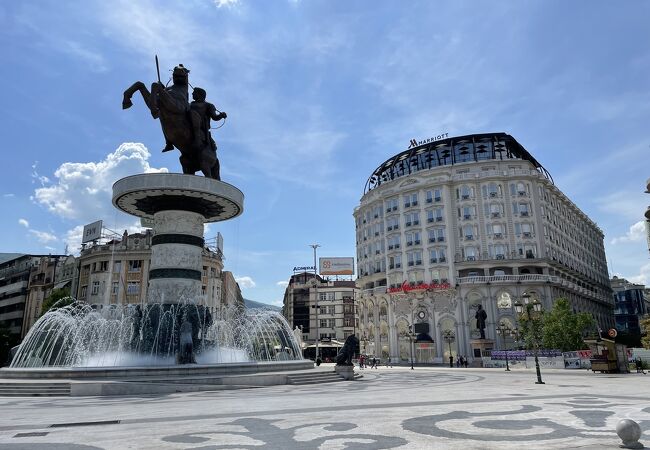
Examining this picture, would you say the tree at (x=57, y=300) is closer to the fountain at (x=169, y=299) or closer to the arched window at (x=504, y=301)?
the fountain at (x=169, y=299)

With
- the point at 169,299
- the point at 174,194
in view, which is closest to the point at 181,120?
the point at 174,194

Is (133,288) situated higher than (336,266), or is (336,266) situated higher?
(336,266)

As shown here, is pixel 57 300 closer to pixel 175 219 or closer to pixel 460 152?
pixel 175 219

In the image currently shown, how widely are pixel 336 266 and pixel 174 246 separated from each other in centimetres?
7505

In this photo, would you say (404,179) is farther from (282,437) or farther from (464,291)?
(282,437)

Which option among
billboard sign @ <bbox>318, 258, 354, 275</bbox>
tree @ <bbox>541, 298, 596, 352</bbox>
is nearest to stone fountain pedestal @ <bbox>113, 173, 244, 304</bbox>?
tree @ <bbox>541, 298, 596, 352</bbox>

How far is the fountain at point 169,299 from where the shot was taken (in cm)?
2433

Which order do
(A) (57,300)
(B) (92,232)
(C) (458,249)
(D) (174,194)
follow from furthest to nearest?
(B) (92,232) → (C) (458,249) → (A) (57,300) → (D) (174,194)

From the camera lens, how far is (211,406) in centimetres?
1350

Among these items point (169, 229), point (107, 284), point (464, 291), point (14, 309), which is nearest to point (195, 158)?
point (169, 229)

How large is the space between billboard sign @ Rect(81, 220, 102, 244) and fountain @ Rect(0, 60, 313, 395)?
4533 cm

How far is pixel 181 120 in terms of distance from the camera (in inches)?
1085

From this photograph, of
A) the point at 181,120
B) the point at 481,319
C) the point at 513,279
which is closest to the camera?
the point at 181,120

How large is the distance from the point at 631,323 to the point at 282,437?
494ft
